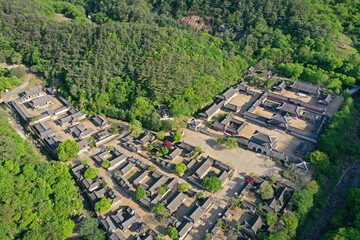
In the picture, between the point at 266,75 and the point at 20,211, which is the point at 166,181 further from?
the point at 266,75

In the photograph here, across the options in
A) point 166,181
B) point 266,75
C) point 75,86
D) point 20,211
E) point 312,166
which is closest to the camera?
point 20,211

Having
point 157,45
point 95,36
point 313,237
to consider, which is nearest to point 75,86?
point 95,36

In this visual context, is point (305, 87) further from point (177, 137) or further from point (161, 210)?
point (161, 210)

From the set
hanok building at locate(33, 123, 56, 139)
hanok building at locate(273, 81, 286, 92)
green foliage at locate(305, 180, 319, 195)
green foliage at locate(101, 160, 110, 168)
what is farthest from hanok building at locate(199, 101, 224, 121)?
hanok building at locate(33, 123, 56, 139)

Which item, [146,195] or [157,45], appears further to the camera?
[157,45]

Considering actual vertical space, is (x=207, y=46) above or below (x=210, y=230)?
above

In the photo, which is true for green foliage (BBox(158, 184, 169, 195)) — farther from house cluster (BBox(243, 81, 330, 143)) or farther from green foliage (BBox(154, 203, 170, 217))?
house cluster (BBox(243, 81, 330, 143))

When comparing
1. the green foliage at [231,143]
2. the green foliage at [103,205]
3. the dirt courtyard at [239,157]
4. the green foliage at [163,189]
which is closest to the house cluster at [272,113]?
the dirt courtyard at [239,157]
